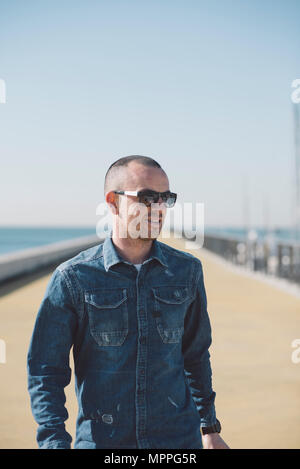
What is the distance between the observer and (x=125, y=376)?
7.24 ft

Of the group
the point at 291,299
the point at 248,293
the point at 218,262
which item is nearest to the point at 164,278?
the point at 291,299

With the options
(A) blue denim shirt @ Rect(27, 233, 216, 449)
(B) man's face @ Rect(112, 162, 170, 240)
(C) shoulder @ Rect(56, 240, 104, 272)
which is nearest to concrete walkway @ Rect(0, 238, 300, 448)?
(A) blue denim shirt @ Rect(27, 233, 216, 449)

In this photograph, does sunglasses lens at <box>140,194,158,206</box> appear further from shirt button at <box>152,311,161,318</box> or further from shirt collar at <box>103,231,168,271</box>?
shirt button at <box>152,311,161,318</box>

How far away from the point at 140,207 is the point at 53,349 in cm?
69

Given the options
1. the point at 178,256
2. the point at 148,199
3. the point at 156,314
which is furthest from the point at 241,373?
the point at 148,199

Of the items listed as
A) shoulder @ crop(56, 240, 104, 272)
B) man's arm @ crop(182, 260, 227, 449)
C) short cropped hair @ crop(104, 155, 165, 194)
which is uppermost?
short cropped hair @ crop(104, 155, 165, 194)

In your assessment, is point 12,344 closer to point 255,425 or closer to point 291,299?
point 255,425

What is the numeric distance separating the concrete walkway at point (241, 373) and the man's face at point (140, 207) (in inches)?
105

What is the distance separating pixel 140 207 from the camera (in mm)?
2256

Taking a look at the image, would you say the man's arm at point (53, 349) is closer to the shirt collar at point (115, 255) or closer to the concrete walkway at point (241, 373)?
the shirt collar at point (115, 255)

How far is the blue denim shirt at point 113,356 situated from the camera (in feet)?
7.16

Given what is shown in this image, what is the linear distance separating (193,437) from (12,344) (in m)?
5.77

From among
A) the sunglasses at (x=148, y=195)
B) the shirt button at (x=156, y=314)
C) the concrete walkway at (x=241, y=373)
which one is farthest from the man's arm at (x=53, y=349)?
the concrete walkway at (x=241, y=373)

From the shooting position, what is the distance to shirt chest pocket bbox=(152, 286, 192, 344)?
2.27m
